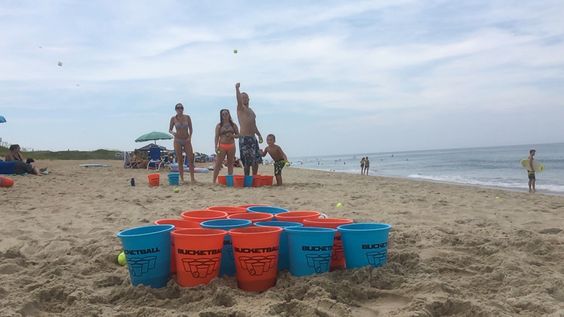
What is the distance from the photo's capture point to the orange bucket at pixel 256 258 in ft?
8.48

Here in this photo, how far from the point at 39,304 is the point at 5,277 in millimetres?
609

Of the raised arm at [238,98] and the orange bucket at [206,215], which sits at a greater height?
the raised arm at [238,98]

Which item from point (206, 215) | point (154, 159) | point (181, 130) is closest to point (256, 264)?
point (206, 215)

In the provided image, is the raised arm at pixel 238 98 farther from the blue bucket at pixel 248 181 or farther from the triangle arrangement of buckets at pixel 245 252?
the triangle arrangement of buckets at pixel 245 252

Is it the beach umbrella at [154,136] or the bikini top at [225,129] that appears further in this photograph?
the beach umbrella at [154,136]

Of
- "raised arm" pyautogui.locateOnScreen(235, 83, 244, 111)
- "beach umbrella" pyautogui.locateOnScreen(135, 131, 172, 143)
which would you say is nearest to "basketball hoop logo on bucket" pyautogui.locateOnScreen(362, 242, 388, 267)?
"raised arm" pyautogui.locateOnScreen(235, 83, 244, 111)

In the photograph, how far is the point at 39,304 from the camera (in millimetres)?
2469

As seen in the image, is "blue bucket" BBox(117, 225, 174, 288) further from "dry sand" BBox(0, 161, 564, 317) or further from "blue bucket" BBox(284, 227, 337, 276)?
"blue bucket" BBox(284, 227, 337, 276)

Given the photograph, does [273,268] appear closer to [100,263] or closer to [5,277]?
[100,263]

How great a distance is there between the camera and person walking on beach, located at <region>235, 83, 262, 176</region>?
846 cm

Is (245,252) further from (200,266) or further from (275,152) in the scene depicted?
(275,152)

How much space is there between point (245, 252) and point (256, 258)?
2.9 inches

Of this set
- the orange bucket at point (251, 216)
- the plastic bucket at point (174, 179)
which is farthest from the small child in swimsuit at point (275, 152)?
the orange bucket at point (251, 216)

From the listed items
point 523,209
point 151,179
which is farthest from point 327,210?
point 151,179
